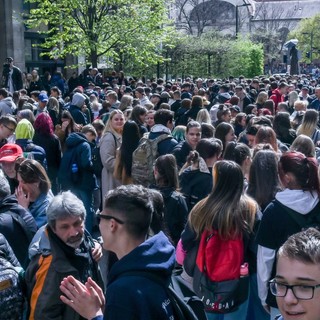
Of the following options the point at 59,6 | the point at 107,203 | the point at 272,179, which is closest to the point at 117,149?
the point at 272,179

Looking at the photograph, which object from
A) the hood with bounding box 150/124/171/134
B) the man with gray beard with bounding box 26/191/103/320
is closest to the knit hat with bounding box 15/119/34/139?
the hood with bounding box 150/124/171/134

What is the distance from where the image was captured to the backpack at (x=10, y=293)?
12.5ft

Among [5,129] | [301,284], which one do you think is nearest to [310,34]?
[5,129]

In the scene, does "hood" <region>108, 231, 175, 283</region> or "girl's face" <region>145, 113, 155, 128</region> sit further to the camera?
"girl's face" <region>145, 113, 155, 128</region>

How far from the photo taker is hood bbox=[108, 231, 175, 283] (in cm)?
318

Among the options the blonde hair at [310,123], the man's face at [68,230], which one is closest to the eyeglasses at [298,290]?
the man's face at [68,230]

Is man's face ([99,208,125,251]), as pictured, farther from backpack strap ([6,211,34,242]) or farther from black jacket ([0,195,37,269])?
backpack strap ([6,211,34,242])

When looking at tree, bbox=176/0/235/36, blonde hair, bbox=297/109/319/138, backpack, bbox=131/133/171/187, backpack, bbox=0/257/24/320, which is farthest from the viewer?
tree, bbox=176/0/235/36

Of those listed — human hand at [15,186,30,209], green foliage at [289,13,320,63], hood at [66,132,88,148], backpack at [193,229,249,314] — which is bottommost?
backpack at [193,229,249,314]

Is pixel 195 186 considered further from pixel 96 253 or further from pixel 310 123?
pixel 310 123

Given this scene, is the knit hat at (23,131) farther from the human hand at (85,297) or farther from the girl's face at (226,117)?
the human hand at (85,297)

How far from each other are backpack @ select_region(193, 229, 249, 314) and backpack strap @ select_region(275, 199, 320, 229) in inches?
17.0

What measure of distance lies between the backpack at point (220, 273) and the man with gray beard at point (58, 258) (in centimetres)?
98

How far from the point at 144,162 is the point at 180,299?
16.1 ft
